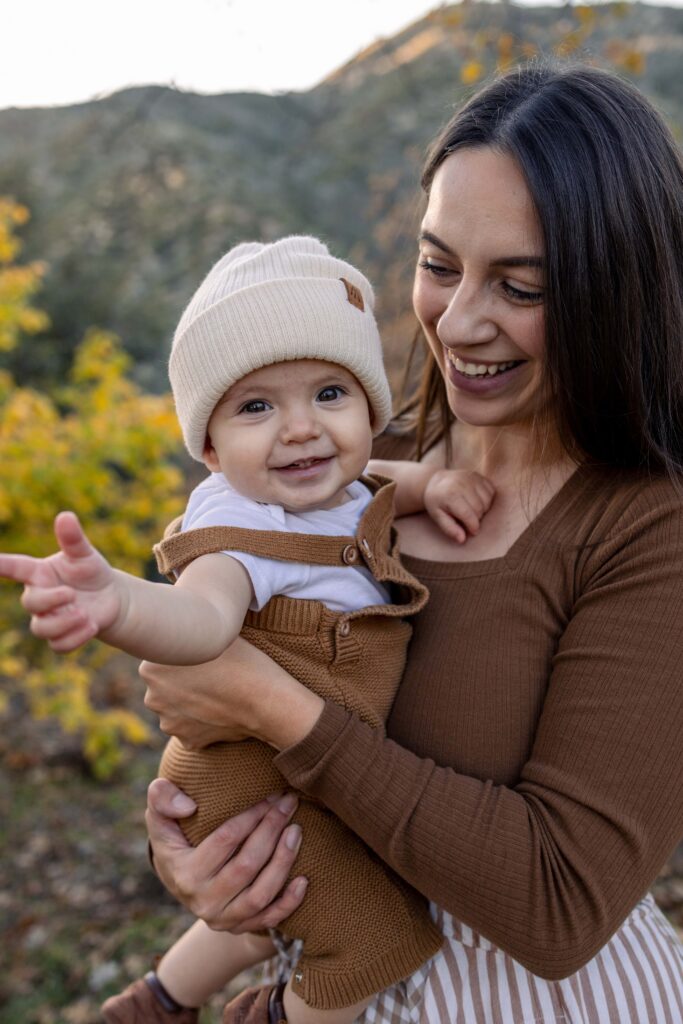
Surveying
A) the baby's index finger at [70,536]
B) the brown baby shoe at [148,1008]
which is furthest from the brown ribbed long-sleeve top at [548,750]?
the brown baby shoe at [148,1008]

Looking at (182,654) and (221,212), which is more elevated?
(221,212)

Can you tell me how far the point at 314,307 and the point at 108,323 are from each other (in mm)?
10173

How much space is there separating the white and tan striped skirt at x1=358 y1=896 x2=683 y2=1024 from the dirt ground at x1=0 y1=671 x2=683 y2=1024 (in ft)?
9.11

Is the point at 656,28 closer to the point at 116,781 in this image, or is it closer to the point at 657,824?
the point at 116,781

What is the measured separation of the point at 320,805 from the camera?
5.74ft

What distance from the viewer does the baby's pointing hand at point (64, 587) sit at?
108cm

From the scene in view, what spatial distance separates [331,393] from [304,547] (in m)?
0.31

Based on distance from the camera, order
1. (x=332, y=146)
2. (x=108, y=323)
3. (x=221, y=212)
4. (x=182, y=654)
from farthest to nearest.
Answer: (x=332, y=146) < (x=221, y=212) < (x=108, y=323) < (x=182, y=654)

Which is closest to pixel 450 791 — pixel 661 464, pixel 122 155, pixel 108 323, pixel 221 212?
pixel 661 464

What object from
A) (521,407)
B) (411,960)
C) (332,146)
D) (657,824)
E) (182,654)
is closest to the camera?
(182,654)

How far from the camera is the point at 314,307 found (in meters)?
1.73

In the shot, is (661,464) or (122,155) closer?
(661,464)

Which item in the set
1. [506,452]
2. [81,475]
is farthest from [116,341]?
[506,452]

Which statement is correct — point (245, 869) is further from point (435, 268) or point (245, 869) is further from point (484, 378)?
point (435, 268)
